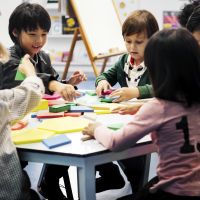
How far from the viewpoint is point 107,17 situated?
3.43m

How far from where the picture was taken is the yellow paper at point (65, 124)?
1.08 meters

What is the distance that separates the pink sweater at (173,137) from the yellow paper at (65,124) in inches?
7.0

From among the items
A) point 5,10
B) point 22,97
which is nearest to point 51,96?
point 22,97

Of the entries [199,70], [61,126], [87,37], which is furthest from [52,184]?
[87,37]

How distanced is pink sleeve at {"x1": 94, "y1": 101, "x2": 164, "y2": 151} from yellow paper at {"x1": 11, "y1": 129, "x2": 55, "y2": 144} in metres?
0.19

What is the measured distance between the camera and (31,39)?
1674 mm

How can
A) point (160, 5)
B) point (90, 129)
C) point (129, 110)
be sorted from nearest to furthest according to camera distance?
point (90, 129)
point (129, 110)
point (160, 5)

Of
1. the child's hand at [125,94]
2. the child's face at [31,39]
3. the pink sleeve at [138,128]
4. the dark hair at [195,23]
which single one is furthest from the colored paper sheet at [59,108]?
the dark hair at [195,23]

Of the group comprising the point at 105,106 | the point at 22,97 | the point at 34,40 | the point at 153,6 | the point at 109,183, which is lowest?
the point at 109,183

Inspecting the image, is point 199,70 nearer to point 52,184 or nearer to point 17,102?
point 17,102

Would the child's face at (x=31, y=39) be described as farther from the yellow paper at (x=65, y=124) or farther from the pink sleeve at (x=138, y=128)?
the pink sleeve at (x=138, y=128)

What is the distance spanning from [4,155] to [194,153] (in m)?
0.49

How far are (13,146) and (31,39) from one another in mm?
828

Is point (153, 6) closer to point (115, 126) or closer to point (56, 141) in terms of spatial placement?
point (115, 126)
